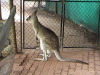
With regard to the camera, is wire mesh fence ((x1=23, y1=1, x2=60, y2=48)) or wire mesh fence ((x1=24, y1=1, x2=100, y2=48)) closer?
wire mesh fence ((x1=24, y1=1, x2=100, y2=48))

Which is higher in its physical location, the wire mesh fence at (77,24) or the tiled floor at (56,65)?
the wire mesh fence at (77,24)

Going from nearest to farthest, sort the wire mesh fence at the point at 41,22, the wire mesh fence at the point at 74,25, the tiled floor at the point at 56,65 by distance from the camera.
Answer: the tiled floor at the point at 56,65 → the wire mesh fence at the point at 74,25 → the wire mesh fence at the point at 41,22

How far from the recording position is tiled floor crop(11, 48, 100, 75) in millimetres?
4875

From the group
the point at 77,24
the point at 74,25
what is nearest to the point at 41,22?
the point at 74,25

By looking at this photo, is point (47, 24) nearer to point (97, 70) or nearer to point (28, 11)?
point (28, 11)

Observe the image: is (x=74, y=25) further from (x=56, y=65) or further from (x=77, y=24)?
(x=56, y=65)

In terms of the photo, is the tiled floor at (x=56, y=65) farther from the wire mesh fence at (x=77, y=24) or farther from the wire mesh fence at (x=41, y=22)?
the wire mesh fence at (x=41, y=22)

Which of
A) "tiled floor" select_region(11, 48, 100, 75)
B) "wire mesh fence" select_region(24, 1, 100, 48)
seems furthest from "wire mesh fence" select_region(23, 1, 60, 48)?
"tiled floor" select_region(11, 48, 100, 75)

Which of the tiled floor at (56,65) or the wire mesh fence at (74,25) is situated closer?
the tiled floor at (56,65)

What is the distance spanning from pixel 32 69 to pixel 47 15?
416 centimetres

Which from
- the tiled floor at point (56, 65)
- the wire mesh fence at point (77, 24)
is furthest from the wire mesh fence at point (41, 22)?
the tiled floor at point (56, 65)

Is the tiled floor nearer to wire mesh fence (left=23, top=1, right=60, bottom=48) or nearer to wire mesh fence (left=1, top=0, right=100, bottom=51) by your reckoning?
wire mesh fence (left=1, top=0, right=100, bottom=51)

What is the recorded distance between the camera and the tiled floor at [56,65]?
16.0 feet

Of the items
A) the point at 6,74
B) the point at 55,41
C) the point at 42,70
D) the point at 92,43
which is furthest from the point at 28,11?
the point at 6,74
